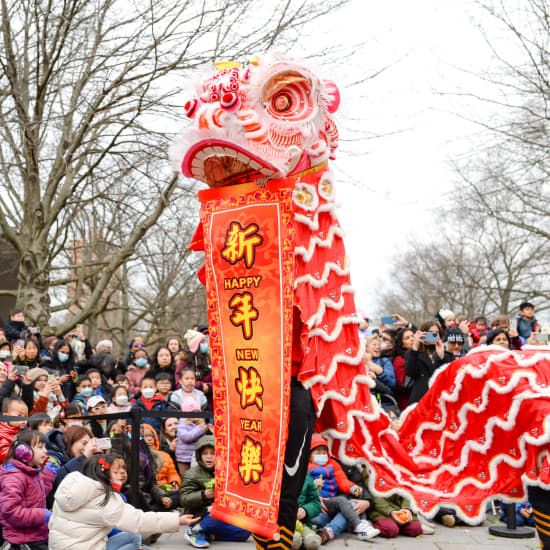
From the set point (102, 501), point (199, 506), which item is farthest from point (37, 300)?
point (102, 501)

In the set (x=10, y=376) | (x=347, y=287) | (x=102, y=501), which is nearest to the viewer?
(x=347, y=287)

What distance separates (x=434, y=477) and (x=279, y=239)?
4.02ft

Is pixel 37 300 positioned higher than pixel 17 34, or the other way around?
pixel 17 34

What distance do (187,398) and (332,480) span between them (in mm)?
1793

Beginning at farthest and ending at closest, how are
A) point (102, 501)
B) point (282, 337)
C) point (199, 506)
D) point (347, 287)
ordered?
point (199, 506) < point (102, 501) < point (347, 287) < point (282, 337)

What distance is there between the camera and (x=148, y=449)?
6.14 m

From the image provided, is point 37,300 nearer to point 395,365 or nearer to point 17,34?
point 17,34

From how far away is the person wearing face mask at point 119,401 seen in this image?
674 cm

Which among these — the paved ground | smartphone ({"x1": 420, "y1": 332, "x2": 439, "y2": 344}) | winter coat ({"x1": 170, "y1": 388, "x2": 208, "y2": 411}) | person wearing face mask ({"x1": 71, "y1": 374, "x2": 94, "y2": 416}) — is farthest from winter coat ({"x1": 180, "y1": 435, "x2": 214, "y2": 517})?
smartphone ({"x1": 420, "y1": 332, "x2": 439, "y2": 344})

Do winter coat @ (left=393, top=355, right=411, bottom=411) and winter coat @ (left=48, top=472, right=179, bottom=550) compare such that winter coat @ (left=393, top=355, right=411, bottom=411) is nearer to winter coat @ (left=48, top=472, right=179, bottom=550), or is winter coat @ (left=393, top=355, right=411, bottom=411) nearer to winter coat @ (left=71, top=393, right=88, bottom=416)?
winter coat @ (left=71, top=393, right=88, bottom=416)

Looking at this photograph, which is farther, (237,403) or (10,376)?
(10,376)

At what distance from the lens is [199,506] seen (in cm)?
566

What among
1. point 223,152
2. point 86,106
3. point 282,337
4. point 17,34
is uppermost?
point 17,34

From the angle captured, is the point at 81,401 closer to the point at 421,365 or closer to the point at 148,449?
the point at 148,449
